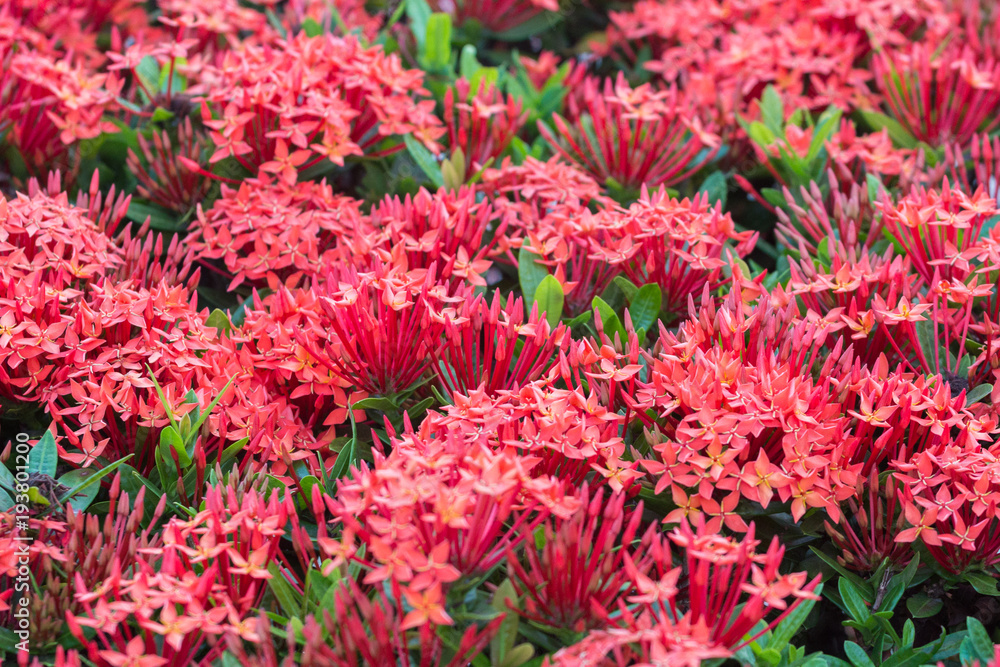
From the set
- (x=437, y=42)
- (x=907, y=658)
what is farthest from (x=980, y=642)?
(x=437, y=42)

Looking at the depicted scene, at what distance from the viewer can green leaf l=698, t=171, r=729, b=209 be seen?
260cm

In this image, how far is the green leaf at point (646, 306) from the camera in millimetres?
2098

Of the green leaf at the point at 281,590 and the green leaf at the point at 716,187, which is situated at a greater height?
the green leaf at the point at 716,187

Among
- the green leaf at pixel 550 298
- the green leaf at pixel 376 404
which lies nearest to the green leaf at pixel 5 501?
the green leaf at pixel 376 404

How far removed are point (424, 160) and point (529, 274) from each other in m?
0.58

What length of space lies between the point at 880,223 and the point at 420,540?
161 cm

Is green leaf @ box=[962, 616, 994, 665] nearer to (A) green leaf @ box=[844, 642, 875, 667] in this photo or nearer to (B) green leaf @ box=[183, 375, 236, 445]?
(A) green leaf @ box=[844, 642, 875, 667]

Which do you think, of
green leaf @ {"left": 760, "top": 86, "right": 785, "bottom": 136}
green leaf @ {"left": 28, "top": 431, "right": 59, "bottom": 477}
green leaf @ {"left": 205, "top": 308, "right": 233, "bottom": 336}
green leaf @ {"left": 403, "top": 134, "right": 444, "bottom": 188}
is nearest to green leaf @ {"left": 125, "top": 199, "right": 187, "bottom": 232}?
green leaf @ {"left": 205, "top": 308, "right": 233, "bottom": 336}

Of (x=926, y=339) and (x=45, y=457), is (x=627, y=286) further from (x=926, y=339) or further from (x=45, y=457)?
(x=45, y=457)

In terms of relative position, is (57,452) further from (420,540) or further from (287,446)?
(420,540)

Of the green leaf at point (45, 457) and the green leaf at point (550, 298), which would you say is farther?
the green leaf at point (550, 298)

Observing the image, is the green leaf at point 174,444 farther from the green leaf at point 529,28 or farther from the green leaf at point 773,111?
the green leaf at point 529,28

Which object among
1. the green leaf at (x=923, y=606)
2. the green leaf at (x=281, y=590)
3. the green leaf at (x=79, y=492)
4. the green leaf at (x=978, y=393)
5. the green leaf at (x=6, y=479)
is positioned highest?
the green leaf at (x=978, y=393)

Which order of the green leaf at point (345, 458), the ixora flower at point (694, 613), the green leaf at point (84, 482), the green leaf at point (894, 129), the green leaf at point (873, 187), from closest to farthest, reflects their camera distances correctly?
1. the ixora flower at point (694, 613)
2. the green leaf at point (84, 482)
3. the green leaf at point (345, 458)
4. the green leaf at point (873, 187)
5. the green leaf at point (894, 129)
